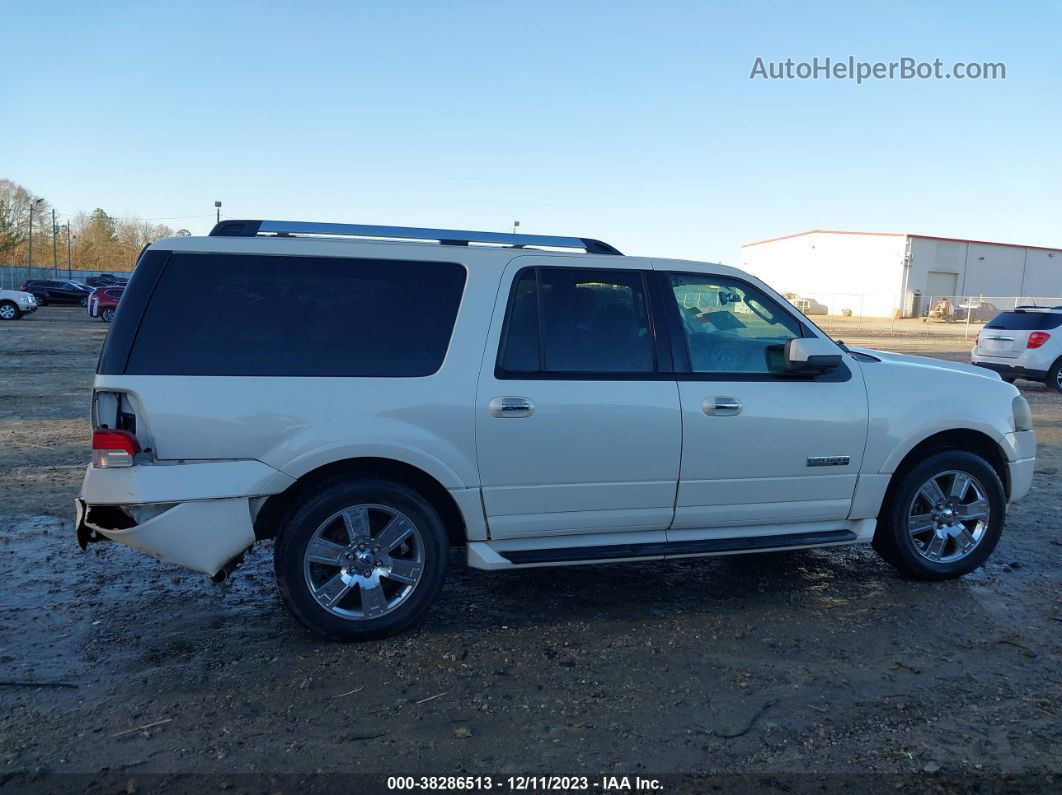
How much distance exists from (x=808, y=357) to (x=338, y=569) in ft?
8.99

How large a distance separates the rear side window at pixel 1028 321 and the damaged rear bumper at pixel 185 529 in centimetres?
1575

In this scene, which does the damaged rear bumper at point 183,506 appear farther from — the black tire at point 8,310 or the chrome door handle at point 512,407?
the black tire at point 8,310

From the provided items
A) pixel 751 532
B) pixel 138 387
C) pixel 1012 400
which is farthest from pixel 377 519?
pixel 1012 400

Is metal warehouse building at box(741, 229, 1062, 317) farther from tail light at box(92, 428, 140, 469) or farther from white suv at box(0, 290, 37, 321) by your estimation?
tail light at box(92, 428, 140, 469)

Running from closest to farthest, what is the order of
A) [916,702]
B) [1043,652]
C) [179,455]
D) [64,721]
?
[64,721] < [916,702] < [179,455] < [1043,652]

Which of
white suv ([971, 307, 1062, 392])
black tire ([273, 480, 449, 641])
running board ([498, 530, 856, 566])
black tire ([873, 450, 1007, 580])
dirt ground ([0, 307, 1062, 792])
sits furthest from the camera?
white suv ([971, 307, 1062, 392])

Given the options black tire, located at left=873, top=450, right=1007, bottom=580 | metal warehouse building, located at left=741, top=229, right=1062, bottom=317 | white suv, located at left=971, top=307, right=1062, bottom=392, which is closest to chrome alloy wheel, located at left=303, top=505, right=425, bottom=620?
black tire, located at left=873, top=450, right=1007, bottom=580

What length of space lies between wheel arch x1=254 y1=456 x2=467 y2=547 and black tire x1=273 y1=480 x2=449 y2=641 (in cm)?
6

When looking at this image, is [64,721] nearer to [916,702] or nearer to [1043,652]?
[916,702]

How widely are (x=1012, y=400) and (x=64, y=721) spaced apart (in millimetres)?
5400

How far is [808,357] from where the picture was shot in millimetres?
4559

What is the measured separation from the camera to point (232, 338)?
13.0 ft

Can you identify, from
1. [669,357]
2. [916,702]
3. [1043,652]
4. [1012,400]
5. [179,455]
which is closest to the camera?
[916,702]

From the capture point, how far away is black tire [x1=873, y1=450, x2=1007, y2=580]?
4979 mm
